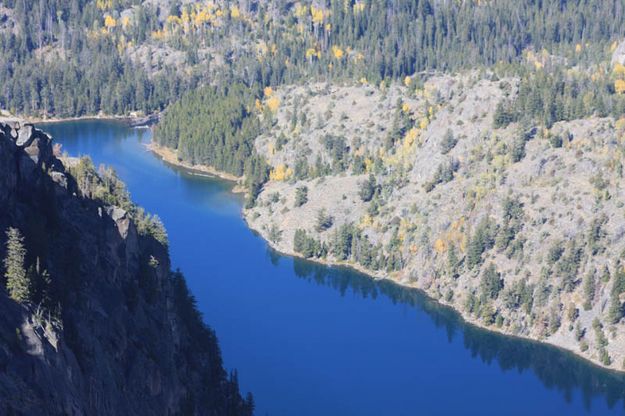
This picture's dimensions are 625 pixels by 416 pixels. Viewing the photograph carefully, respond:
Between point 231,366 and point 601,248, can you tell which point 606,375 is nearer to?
point 601,248

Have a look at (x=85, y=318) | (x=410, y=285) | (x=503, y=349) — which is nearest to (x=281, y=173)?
(x=410, y=285)

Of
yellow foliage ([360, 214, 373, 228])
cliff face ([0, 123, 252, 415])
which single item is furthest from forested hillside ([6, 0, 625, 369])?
cliff face ([0, 123, 252, 415])

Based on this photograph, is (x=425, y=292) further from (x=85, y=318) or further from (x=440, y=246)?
(x=85, y=318)

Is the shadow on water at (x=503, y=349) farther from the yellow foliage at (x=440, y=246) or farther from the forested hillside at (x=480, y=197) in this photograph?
the yellow foliage at (x=440, y=246)

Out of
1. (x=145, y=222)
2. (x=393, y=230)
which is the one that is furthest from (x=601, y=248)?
(x=145, y=222)

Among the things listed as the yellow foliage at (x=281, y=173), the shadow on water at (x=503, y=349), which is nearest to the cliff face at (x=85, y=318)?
the shadow on water at (x=503, y=349)

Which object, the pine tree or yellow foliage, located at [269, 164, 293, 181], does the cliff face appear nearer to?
the pine tree
